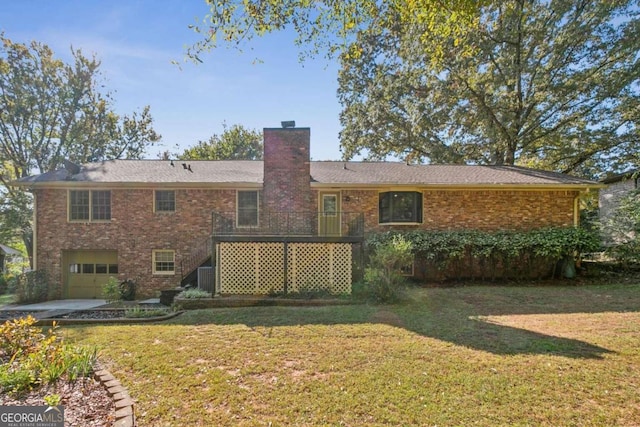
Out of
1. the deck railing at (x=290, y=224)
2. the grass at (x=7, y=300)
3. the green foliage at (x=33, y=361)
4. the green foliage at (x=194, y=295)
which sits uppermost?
the deck railing at (x=290, y=224)

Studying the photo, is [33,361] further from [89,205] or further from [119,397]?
[89,205]

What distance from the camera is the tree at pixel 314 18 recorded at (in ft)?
16.2

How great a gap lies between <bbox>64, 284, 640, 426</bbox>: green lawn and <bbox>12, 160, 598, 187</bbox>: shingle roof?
6.11 metres

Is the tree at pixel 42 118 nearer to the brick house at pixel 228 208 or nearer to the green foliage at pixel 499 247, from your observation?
the brick house at pixel 228 208

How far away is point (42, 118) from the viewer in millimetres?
18844

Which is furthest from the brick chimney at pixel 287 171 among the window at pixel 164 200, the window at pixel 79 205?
the window at pixel 79 205

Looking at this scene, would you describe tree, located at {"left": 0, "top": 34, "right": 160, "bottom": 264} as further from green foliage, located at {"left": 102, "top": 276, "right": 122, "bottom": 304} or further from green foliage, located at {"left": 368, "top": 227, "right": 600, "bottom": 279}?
green foliage, located at {"left": 368, "top": 227, "right": 600, "bottom": 279}

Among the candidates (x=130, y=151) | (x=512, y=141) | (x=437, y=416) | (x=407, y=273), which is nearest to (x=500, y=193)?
(x=407, y=273)

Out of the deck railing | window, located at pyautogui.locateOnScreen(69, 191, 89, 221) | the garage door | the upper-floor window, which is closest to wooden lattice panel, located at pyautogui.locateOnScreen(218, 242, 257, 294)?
the deck railing

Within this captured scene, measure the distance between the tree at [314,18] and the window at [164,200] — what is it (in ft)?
26.2

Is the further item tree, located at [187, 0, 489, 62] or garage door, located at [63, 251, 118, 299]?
garage door, located at [63, 251, 118, 299]

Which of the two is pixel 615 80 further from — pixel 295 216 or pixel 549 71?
pixel 295 216

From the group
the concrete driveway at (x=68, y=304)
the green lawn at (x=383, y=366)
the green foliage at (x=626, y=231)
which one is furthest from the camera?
the green foliage at (x=626, y=231)

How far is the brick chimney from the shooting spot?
1138 cm
